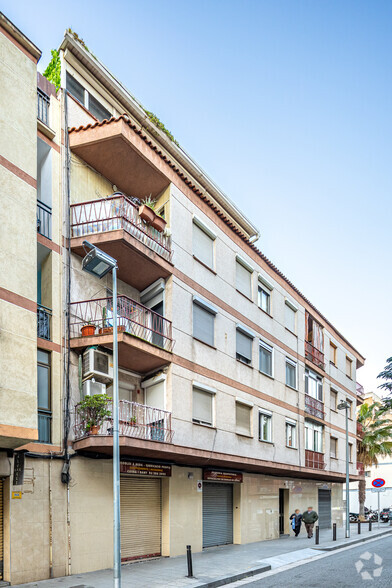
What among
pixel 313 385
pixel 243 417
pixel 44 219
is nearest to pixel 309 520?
pixel 243 417

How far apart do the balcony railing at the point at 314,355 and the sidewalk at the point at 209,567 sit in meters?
10.0

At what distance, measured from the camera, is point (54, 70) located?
1753 centimetres

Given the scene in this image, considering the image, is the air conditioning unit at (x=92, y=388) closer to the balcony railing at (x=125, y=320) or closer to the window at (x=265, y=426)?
the balcony railing at (x=125, y=320)

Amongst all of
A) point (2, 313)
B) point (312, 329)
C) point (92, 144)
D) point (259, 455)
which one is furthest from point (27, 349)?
point (312, 329)

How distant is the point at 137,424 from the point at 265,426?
9.30 meters

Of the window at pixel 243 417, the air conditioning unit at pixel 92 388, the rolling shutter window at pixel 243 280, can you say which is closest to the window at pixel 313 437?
the window at pixel 243 417

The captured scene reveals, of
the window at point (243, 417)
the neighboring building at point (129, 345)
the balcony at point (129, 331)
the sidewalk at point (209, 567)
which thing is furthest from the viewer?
the window at point (243, 417)

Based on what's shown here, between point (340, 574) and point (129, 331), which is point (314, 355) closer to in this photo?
point (129, 331)

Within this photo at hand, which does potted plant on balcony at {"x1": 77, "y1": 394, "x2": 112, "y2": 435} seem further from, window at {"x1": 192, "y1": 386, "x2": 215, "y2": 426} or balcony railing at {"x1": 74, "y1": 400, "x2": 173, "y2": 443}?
window at {"x1": 192, "y1": 386, "x2": 215, "y2": 426}

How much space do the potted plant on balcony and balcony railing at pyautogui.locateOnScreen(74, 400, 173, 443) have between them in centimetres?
5

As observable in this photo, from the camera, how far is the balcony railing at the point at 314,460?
27.1m

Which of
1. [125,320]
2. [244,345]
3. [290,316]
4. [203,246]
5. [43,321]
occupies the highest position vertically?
[203,246]

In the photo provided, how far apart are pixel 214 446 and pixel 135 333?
17.4 ft

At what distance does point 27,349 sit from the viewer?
11.3 m
